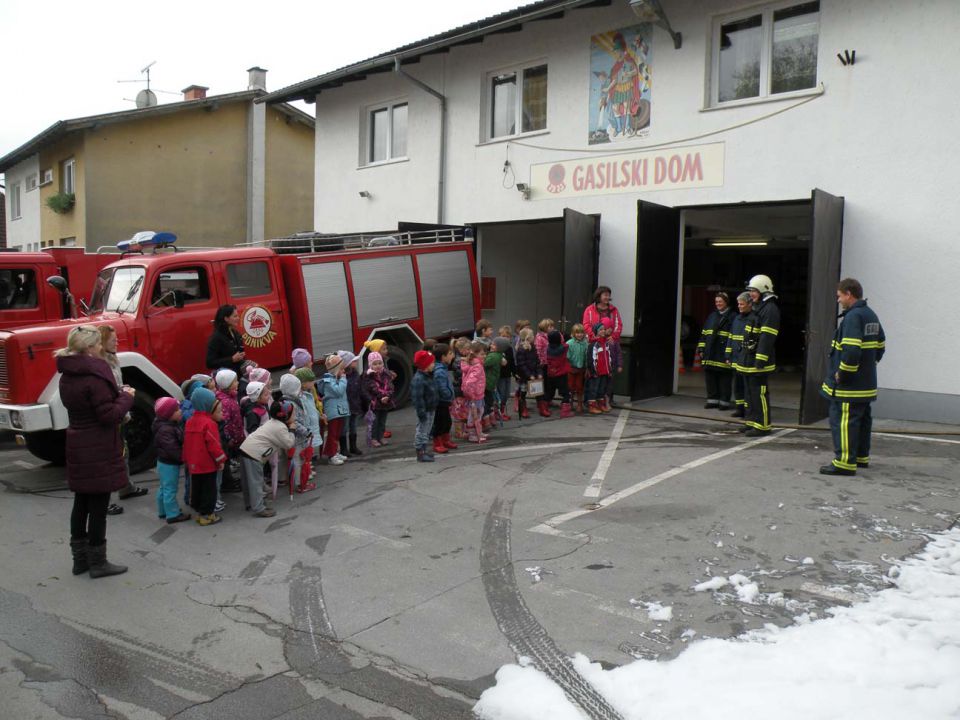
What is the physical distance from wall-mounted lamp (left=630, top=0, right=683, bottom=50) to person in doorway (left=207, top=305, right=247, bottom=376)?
7.21m

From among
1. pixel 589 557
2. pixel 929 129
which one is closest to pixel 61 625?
pixel 589 557

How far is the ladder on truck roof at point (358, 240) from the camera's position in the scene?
438 inches

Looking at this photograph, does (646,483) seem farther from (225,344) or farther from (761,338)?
(225,344)

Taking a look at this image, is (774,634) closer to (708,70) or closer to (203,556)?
(203,556)

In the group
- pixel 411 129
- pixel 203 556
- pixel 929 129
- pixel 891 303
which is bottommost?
pixel 203 556

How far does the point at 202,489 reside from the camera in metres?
6.72

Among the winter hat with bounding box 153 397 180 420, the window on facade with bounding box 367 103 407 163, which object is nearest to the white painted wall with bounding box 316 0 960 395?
the window on facade with bounding box 367 103 407 163

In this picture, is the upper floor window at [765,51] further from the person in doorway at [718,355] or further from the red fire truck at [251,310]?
the red fire truck at [251,310]

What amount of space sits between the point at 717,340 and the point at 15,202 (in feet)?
99.3

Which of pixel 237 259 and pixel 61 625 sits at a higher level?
pixel 237 259

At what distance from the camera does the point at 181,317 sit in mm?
9445

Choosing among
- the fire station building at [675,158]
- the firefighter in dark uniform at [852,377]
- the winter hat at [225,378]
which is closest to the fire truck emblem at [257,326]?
the winter hat at [225,378]

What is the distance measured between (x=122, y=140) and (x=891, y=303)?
21377 millimetres

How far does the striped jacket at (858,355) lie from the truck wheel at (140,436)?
706 centimetres
